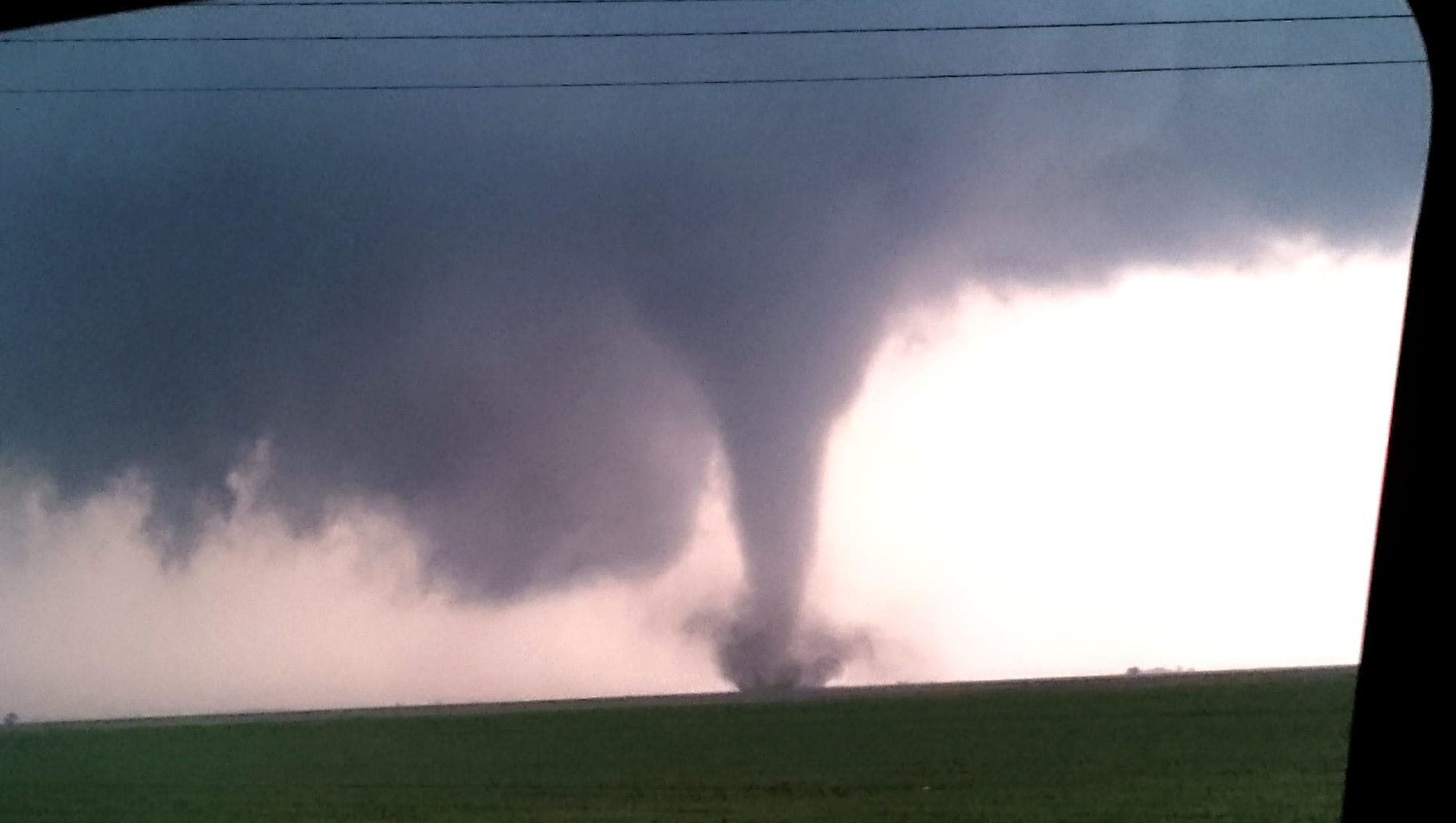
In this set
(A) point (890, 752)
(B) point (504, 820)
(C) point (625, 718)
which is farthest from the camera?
(C) point (625, 718)

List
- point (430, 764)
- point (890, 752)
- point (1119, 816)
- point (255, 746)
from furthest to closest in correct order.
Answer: point (255, 746) < point (430, 764) < point (890, 752) < point (1119, 816)

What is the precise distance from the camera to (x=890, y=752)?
30.2m

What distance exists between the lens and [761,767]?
26547 mm

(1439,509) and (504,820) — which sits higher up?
(1439,509)

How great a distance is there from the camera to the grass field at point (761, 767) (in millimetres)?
Result: 18828

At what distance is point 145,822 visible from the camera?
18.6 meters

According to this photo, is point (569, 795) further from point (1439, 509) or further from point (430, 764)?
point (1439, 509)

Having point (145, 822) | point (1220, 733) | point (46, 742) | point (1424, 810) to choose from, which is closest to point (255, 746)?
point (46, 742)

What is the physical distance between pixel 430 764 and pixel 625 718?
83.9 feet

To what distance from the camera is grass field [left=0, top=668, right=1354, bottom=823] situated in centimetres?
1883

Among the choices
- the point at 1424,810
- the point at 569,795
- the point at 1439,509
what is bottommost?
the point at 569,795

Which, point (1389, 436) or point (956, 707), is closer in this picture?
point (1389, 436)

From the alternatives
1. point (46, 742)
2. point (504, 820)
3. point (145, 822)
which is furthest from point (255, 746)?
point (504, 820)

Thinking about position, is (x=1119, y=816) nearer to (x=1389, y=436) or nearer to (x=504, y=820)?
(x=504, y=820)
